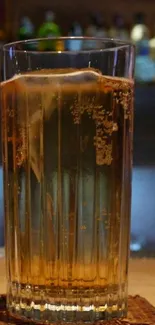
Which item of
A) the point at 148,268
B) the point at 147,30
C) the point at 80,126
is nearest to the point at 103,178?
the point at 80,126

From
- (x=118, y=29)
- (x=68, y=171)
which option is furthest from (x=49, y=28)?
(x=68, y=171)

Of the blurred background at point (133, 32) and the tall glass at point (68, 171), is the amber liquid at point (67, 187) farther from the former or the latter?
the blurred background at point (133, 32)

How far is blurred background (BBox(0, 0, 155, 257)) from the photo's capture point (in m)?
2.15

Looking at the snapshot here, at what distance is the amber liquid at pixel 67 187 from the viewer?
60 cm

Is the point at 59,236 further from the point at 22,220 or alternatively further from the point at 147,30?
the point at 147,30

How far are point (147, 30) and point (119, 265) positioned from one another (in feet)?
5.42

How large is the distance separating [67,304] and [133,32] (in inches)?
66.6

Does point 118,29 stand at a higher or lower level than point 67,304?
higher

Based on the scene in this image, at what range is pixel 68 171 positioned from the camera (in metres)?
0.61

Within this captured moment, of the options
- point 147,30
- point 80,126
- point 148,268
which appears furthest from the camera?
point 147,30

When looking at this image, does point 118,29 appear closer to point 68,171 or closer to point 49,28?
point 49,28

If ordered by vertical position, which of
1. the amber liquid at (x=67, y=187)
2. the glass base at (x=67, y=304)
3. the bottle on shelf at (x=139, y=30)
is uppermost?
the bottle on shelf at (x=139, y=30)

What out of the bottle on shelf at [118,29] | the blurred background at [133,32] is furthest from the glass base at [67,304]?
the bottle on shelf at [118,29]

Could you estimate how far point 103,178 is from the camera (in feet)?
2.05
